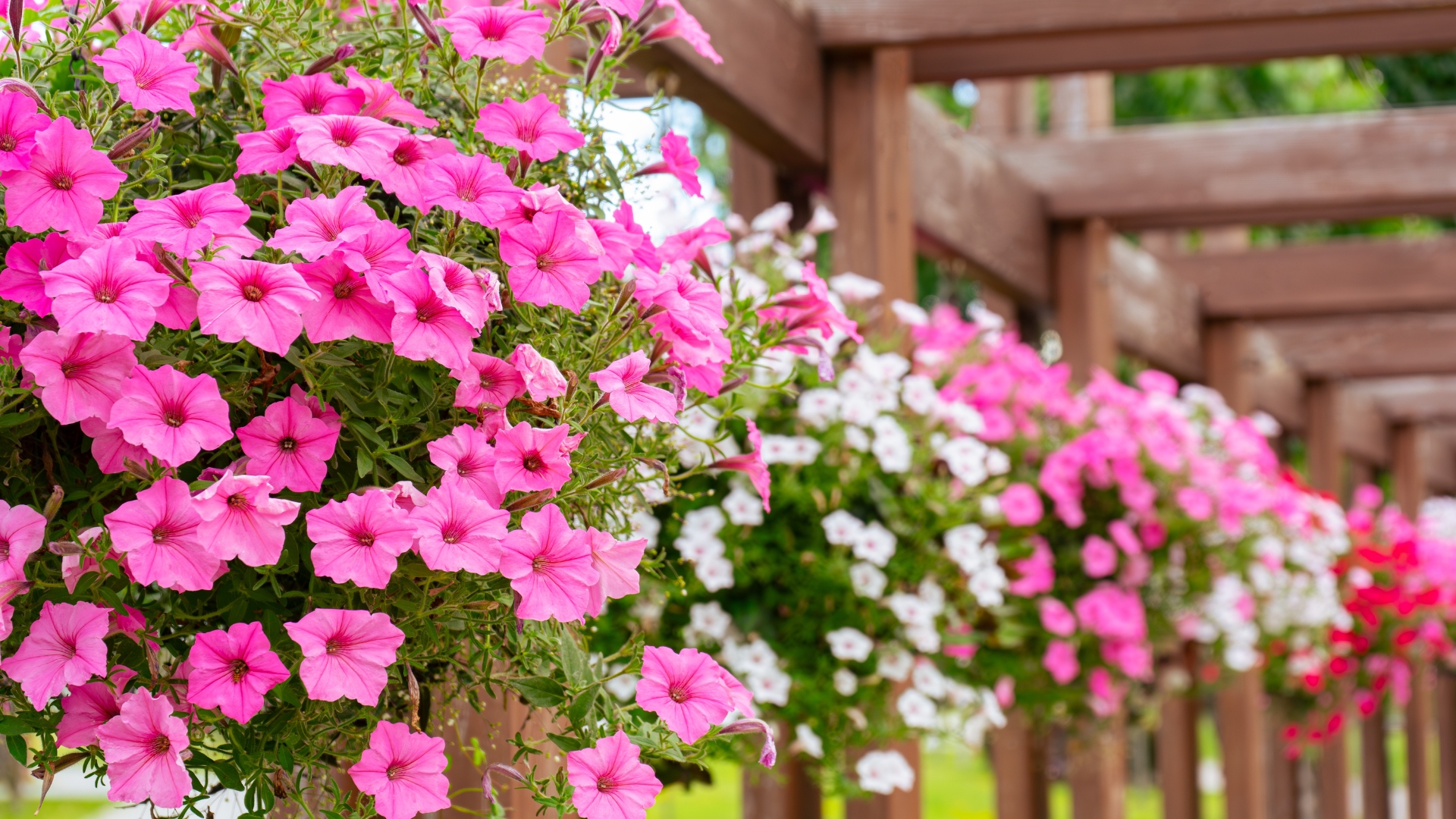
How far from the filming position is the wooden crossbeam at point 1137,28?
2701 mm

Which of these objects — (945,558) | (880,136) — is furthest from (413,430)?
(880,136)

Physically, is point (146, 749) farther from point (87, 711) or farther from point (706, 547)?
point (706, 547)

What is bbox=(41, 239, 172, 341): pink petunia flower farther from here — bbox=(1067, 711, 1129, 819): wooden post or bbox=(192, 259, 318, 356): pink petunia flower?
bbox=(1067, 711, 1129, 819): wooden post

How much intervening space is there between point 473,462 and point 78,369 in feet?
0.84

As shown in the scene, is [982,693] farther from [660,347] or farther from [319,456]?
[319,456]

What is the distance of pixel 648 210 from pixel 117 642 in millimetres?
603

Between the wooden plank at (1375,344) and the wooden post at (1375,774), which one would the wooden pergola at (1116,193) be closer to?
the wooden plank at (1375,344)

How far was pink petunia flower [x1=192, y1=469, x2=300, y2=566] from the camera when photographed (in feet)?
2.74

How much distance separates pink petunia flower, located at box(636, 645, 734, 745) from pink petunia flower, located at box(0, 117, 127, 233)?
0.49 meters

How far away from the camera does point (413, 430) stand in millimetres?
1052

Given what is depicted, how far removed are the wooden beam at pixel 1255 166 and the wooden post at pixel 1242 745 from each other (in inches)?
76.5

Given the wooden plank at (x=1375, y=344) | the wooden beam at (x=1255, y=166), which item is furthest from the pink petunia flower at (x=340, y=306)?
the wooden plank at (x=1375, y=344)

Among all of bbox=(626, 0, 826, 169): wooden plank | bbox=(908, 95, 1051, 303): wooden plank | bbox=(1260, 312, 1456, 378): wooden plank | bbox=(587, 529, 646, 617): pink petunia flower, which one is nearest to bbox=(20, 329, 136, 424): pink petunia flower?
bbox=(587, 529, 646, 617): pink petunia flower

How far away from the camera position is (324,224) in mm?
930
